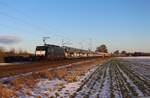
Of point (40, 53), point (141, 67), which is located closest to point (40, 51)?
point (40, 53)

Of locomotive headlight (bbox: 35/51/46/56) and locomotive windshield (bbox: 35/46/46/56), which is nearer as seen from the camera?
locomotive windshield (bbox: 35/46/46/56)

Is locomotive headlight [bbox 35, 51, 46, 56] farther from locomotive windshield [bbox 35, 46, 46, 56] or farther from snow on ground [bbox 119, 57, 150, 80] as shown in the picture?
snow on ground [bbox 119, 57, 150, 80]

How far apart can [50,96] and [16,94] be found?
1604 mm

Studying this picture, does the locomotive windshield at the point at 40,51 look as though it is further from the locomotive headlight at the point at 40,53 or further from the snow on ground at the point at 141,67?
the snow on ground at the point at 141,67

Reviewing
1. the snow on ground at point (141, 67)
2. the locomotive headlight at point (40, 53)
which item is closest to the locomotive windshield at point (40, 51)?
the locomotive headlight at point (40, 53)

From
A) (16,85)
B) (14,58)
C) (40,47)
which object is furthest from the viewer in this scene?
(14,58)

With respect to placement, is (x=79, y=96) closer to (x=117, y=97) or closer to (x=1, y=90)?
(x=117, y=97)

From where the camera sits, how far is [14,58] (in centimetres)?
6738

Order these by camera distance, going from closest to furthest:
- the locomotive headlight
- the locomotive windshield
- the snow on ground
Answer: the snow on ground, the locomotive windshield, the locomotive headlight

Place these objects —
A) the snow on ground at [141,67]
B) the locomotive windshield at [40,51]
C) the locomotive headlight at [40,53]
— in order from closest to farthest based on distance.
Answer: the snow on ground at [141,67]
the locomotive windshield at [40,51]
the locomotive headlight at [40,53]

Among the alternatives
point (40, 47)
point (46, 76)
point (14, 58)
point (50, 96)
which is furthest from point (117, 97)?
point (14, 58)

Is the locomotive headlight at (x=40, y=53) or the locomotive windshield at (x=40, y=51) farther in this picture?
the locomotive headlight at (x=40, y=53)

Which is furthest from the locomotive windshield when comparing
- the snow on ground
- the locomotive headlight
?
the snow on ground

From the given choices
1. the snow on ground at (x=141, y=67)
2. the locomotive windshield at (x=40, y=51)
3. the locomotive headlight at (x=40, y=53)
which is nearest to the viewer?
the snow on ground at (x=141, y=67)
